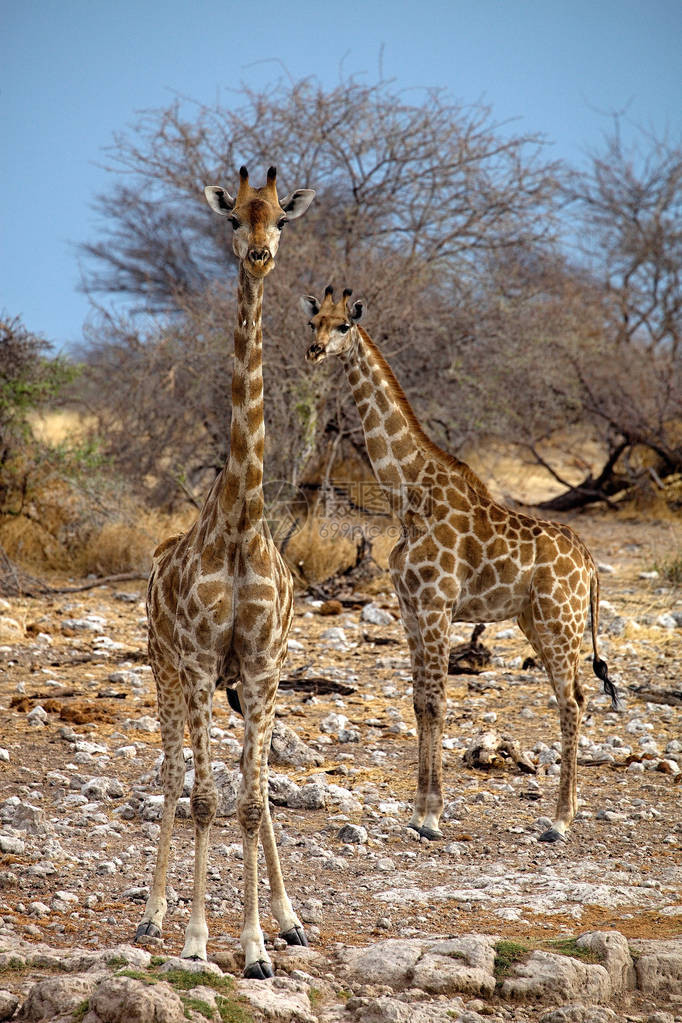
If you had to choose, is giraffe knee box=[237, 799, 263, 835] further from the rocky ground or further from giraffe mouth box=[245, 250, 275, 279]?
giraffe mouth box=[245, 250, 275, 279]

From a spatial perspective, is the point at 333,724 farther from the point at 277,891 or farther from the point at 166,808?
the point at 277,891

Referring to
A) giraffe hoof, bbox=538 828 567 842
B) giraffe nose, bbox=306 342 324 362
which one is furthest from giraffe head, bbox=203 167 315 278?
giraffe hoof, bbox=538 828 567 842

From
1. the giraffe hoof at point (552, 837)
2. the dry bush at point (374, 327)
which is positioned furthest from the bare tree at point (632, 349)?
the giraffe hoof at point (552, 837)

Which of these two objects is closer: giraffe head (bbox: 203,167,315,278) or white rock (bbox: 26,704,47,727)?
giraffe head (bbox: 203,167,315,278)

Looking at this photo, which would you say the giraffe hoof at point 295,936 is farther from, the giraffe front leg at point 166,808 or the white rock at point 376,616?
the white rock at point 376,616

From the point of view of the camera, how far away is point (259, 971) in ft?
12.4

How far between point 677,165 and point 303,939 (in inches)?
859

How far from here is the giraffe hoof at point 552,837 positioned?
5.50 meters

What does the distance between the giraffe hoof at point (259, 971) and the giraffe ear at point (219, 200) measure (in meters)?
2.80

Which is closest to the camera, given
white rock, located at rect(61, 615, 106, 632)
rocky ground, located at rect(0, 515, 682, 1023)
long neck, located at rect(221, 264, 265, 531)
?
rocky ground, located at rect(0, 515, 682, 1023)

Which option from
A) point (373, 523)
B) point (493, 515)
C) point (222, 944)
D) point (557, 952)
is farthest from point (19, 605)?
point (557, 952)

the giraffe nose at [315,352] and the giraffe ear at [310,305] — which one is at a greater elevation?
the giraffe ear at [310,305]

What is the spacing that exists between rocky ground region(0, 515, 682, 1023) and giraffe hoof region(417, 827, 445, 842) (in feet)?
0.27

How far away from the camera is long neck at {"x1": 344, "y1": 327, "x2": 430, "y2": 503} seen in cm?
654
